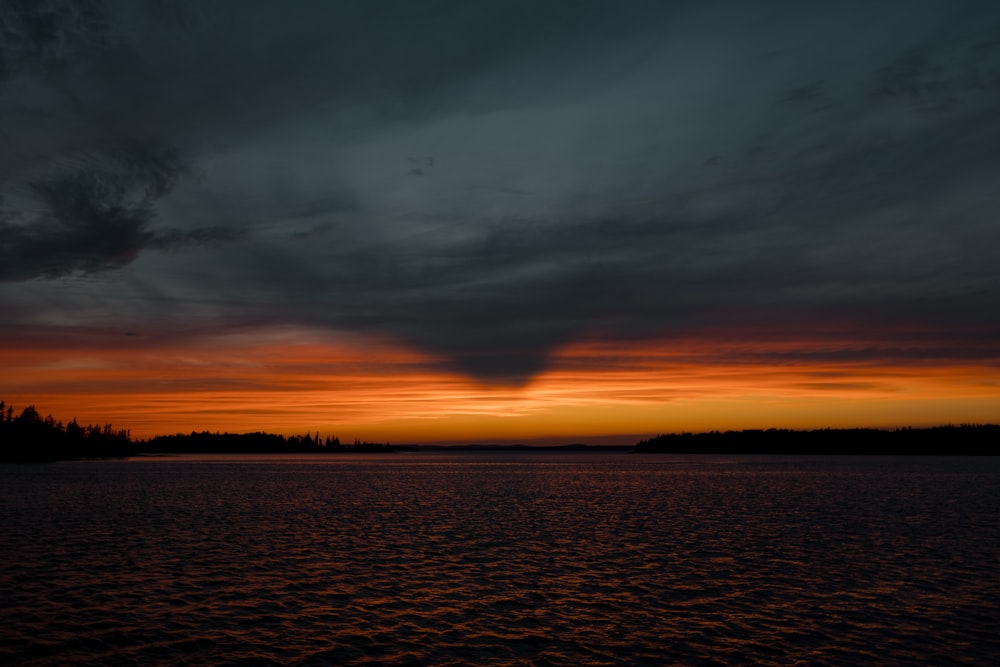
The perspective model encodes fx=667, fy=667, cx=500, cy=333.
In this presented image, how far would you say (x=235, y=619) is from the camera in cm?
3042

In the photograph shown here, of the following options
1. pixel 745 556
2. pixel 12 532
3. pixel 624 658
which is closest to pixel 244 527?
pixel 12 532

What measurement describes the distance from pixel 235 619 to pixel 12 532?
42.6m

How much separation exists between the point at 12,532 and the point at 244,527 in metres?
19.3

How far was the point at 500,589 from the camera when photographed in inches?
1446

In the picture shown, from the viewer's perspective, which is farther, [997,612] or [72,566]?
[72,566]

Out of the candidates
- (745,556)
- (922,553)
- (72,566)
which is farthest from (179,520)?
(922,553)

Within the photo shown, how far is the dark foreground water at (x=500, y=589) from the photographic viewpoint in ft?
85.9

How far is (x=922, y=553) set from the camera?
160 feet

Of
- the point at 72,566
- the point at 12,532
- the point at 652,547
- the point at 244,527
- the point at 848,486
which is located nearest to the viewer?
the point at 72,566

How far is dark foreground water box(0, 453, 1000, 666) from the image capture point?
2619 cm

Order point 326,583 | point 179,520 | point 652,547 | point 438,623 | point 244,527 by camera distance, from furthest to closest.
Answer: point 179,520
point 244,527
point 652,547
point 326,583
point 438,623

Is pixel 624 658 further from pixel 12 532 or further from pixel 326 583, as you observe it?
pixel 12 532

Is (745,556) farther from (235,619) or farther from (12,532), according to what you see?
(12,532)

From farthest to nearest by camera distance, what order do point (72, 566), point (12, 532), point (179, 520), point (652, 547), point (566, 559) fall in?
point (179, 520) < point (12, 532) < point (652, 547) < point (566, 559) < point (72, 566)
